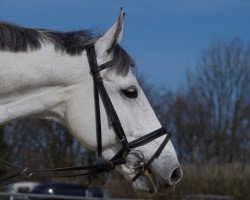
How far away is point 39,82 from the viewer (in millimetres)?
4879

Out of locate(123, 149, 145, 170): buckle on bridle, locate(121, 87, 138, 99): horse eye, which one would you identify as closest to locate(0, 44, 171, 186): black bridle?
locate(123, 149, 145, 170): buckle on bridle

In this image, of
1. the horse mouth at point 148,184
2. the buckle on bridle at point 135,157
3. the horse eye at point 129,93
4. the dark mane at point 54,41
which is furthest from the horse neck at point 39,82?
the horse mouth at point 148,184

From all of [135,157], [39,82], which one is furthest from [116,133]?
[39,82]

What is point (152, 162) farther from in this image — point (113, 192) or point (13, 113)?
point (113, 192)

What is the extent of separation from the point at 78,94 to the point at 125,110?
356mm

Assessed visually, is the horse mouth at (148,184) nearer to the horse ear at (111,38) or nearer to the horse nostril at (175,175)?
the horse nostril at (175,175)

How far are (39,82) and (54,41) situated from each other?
1.07 ft

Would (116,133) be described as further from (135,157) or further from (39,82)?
(39,82)

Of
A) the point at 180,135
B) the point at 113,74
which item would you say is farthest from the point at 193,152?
the point at 113,74

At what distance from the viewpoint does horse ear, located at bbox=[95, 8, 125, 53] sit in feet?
16.1

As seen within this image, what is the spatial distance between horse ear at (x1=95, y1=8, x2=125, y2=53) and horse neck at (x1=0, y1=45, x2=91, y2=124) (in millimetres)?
162

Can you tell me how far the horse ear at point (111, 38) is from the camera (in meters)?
4.91

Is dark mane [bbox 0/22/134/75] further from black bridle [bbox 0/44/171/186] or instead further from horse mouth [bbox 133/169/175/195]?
horse mouth [bbox 133/169/175/195]

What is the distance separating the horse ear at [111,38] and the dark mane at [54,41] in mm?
49
